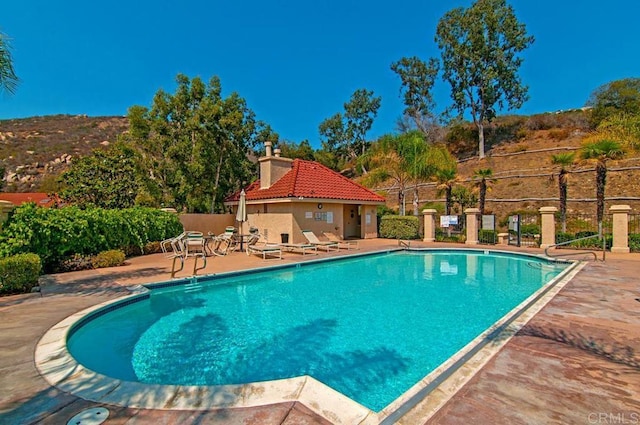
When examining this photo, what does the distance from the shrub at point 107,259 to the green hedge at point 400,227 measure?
1661 centimetres

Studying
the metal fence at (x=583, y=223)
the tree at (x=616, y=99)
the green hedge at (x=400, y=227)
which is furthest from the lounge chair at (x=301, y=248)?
the tree at (x=616, y=99)

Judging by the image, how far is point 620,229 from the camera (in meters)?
15.5

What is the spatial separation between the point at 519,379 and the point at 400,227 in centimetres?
1941

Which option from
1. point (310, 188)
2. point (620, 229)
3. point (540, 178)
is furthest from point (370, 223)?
point (540, 178)

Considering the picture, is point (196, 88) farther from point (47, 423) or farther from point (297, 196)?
point (47, 423)

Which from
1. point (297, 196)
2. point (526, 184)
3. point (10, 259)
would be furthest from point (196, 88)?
point (526, 184)

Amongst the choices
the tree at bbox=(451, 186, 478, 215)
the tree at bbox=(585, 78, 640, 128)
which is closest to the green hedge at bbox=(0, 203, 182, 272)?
the tree at bbox=(451, 186, 478, 215)

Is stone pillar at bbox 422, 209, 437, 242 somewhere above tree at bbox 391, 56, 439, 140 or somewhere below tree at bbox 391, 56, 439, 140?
below

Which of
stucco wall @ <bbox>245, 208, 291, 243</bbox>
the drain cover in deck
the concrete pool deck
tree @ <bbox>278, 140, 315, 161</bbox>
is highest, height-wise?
tree @ <bbox>278, 140, 315, 161</bbox>

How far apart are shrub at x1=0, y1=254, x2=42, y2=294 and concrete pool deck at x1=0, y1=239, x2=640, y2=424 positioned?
2.80 feet

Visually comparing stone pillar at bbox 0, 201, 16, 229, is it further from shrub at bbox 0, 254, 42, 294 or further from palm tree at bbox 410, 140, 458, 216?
palm tree at bbox 410, 140, 458, 216

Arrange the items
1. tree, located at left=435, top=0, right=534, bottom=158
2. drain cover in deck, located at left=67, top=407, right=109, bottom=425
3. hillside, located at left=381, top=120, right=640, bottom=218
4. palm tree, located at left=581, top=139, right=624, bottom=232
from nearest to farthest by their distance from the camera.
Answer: drain cover in deck, located at left=67, top=407, right=109, bottom=425 < palm tree, located at left=581, top=139, right=624, bottom=232 < hillside, located at left=381, top=120, right=640, bottom=218 < tree, located at left=435, top=0, right=534, bottom=158

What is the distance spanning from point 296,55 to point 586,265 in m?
25.8

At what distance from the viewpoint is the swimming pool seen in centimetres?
492
